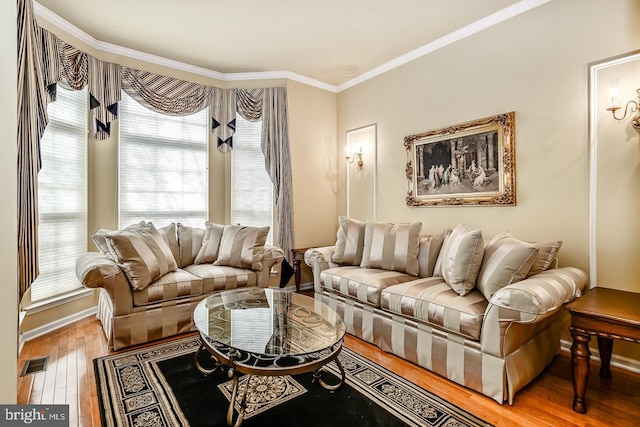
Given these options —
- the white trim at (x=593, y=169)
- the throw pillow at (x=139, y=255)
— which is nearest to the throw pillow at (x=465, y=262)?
the white trim at (x=593, y=169)

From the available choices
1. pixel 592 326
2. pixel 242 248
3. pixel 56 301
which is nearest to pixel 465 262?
pixel 592 326

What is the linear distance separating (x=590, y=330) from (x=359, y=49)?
3249 mm

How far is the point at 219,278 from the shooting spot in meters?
3.14

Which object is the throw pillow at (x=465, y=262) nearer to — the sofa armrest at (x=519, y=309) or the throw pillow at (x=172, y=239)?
the sofa armrest at (x=519, y=309)

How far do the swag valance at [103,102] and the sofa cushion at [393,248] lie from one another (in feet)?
4.54

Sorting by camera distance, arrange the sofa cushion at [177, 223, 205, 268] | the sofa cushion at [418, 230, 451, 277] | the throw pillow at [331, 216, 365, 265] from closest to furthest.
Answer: the sofa cushion at [418, 230, 451, 277] < the throw pillow at [331, 216, 365, 265] < the sofa cushion at [177, 223, 205, 268]

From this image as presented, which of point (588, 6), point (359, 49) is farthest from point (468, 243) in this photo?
point (359, 49)

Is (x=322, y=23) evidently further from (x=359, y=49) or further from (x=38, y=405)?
(x=38, y=405)

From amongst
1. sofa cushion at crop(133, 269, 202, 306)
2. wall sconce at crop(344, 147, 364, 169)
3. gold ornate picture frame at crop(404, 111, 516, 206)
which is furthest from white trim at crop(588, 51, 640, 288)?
sofa cushion at crop(133, 269, 202, 306)

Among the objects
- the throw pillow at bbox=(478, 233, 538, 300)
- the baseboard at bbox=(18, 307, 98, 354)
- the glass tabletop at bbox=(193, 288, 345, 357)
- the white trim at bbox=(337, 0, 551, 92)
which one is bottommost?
the baseboard at bbox=(18, 307, 98, 354)

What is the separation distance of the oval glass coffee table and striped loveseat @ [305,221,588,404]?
0.60m

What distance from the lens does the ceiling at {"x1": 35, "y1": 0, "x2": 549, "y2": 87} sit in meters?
2.84

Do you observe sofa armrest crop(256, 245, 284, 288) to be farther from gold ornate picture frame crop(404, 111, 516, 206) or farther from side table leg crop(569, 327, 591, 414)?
side table leg crop(569, 327, 591, 414)

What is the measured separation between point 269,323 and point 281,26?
2.75 meters
